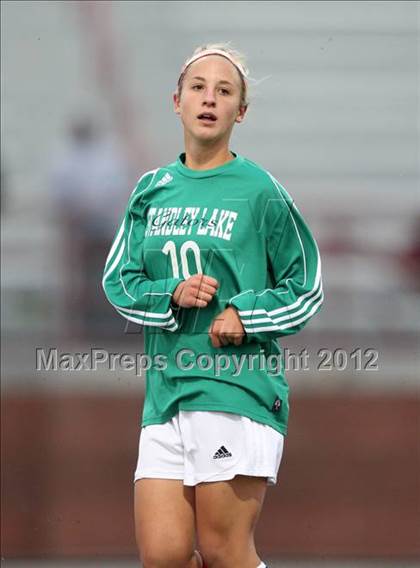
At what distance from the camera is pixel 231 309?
8.15 ft

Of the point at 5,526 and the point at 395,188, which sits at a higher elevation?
the point at 395,188

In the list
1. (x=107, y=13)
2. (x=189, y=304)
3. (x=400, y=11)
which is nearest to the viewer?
(x=189, y=304)

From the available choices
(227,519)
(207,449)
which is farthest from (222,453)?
(227,519)

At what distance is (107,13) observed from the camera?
4090 millimetres

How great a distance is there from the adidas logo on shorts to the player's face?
27.6 inches

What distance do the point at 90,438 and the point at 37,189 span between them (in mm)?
935

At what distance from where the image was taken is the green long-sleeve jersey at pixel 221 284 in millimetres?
2500

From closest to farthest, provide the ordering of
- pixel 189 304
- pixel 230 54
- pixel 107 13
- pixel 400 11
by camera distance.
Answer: pixel 189 304 < pixel 230 54 < pixel 400 11 < pixel 107 13

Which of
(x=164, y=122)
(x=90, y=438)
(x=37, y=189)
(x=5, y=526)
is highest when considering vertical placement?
(x=164, y=122)

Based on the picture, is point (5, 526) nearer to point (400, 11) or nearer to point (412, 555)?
point (412, 555)

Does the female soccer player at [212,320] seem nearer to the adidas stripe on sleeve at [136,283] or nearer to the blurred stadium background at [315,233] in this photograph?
the adidas stripe on sleeve at [136,283]

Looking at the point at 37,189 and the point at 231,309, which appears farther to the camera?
the point at 37,189

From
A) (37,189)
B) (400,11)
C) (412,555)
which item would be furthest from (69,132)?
(412,555)

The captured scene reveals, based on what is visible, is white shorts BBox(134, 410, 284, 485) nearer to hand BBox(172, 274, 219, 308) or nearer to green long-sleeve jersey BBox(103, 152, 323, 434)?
green long-sleeve jersey BBox(103, 152, 323, 434)
